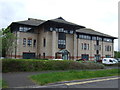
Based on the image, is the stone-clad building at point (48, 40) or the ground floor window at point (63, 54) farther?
the ground floor window at point (63, 54)

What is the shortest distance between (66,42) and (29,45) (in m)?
9.71

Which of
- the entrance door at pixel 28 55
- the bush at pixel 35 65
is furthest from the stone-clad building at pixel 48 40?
the bush at pixel 35 65

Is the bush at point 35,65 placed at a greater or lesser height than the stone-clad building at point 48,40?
lesser

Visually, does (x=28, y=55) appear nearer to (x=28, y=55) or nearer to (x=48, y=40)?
(x=28, y=55)

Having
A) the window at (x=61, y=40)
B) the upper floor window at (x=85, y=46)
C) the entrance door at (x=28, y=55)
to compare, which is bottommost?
the entrance door at (x=28, y=55)

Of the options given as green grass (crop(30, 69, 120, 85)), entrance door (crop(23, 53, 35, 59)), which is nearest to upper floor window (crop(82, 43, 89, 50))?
entrance door (crop(23, 53, 35, 59))

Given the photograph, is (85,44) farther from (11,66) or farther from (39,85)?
(39,85)

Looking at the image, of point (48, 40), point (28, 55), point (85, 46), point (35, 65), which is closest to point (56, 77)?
point (35, 65)

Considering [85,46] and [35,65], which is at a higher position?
[85,46]

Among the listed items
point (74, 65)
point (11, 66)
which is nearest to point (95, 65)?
point (74, 65)

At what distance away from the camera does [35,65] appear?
15891 mm

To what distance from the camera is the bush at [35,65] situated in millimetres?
14203

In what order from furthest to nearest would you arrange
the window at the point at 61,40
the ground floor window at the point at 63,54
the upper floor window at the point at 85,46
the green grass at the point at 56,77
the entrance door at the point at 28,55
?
1. the upper floor window at the point at 85,46
2. the window at the point at 61,40
3. the entrance door at the point at 28,55
4. the ground floor window at the point at 63,54
5. the green grass at the point at 56,77

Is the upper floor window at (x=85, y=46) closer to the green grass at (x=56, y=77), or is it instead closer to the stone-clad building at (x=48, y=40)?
the stone-clad building at (x=48, y=40)
